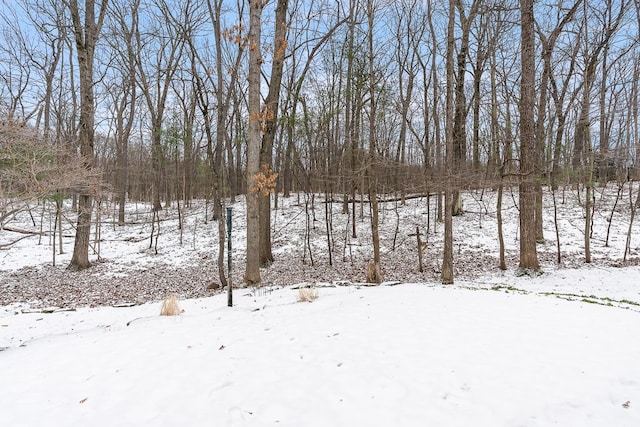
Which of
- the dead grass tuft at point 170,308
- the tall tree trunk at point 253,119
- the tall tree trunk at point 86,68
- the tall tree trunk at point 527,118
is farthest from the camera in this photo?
the tall tree trunk at point 86,68

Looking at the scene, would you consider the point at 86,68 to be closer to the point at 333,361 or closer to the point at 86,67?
the point at 86,67

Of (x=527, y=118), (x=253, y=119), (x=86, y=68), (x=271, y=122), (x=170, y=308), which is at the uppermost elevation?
(x=86, y=68)

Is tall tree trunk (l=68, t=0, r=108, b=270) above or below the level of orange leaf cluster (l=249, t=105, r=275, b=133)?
above

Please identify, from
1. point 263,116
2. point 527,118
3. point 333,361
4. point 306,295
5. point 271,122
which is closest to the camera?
point 333,361

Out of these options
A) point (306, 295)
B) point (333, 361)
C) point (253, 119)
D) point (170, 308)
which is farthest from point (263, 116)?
point (333, 361)

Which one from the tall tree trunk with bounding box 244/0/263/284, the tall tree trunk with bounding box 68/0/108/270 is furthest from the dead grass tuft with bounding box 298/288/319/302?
the tall tree trunk with bounding box 68/0/108/270

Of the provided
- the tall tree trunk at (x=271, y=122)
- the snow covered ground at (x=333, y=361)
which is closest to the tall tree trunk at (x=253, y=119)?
the tall tree trunk at (x=271, y=122)

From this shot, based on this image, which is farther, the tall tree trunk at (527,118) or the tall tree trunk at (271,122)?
the tall tree trunk at (271,122)

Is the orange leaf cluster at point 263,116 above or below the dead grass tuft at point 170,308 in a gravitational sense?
above

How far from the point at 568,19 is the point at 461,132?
4769 millimetres

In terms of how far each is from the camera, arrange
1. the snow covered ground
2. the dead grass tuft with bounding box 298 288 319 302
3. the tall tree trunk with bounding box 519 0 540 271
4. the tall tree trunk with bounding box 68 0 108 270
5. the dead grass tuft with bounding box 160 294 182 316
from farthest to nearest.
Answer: the tall tree trunk with bounding box 68 0 108 270 → the tall tree trunk with bounding box 519 0 540 271 → the dead grass tuft with bounding box 298 288 319 302 → the dead grass tuft with bounding box 160 294 182 316 → the snow covered ground

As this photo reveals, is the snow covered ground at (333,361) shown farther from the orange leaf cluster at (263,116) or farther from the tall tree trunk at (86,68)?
the tall tree trunk at (86,68)

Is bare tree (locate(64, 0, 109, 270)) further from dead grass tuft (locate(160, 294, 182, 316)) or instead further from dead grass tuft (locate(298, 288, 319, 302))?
dead grass tuft (locate(298, 288, 319, 302))

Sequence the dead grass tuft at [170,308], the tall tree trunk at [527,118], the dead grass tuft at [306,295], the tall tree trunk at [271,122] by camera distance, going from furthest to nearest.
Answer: the tall tree trunk at [271,122]
the tall tree trunk at [527,118]
the dead grass tuft at [306,295]
the dead grass tuft at [170,308]
